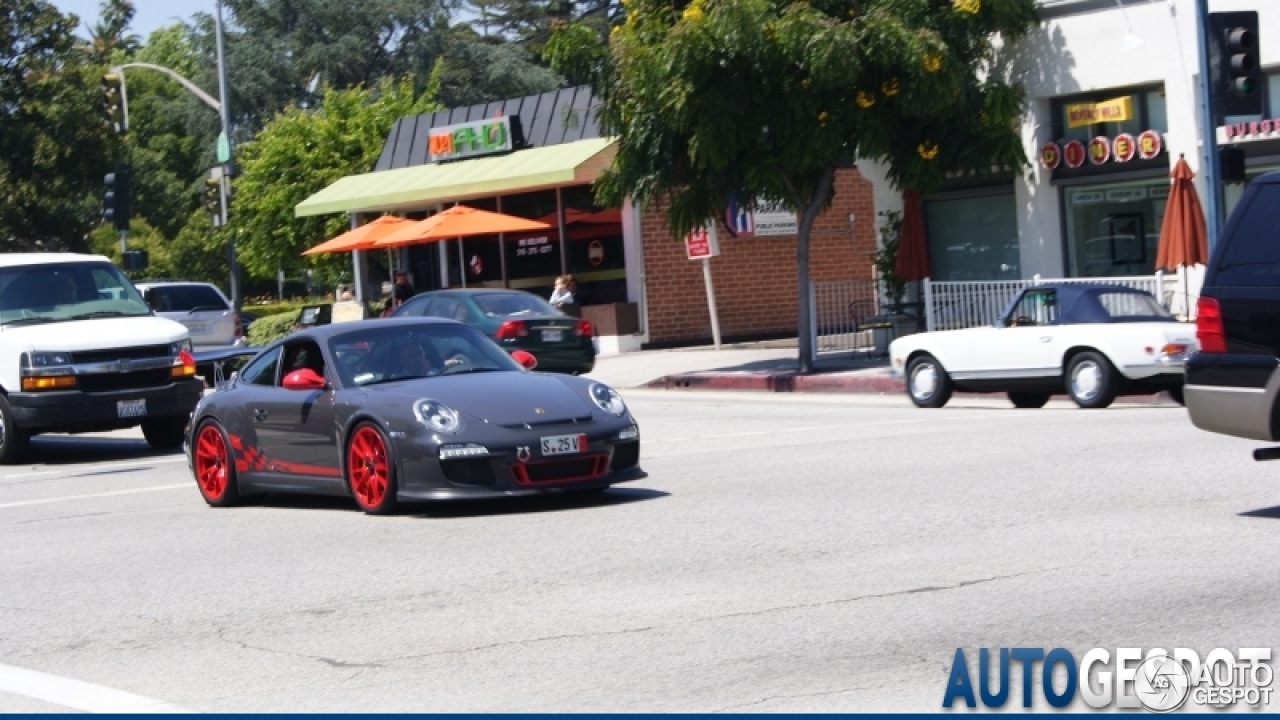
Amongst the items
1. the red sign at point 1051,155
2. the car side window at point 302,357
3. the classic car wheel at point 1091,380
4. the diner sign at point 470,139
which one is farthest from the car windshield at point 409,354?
the diner sign at point 470,139

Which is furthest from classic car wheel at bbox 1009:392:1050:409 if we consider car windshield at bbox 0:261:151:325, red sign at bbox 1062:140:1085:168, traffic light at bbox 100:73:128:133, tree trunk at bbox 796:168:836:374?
traffic light at bbox 100:73:128:133

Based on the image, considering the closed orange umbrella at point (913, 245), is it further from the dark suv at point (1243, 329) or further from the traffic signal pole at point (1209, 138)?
the dark suv at point (1243, 329)

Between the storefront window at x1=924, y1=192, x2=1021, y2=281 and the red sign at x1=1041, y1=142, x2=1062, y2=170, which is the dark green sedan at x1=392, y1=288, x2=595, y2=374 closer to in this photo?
the storefront window at x1=924, y1=192, x2=1021, y2=281

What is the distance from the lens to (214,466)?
47.3 ft

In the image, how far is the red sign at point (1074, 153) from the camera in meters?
25.6

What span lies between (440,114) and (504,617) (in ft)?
105

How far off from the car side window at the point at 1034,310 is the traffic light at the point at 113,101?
26266 mm

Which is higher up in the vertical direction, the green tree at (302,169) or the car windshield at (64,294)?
the green tree at (302,169)

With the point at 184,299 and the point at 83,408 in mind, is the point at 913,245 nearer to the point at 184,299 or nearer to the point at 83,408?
the point at 184,299

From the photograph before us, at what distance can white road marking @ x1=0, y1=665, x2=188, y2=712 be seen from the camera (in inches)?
285

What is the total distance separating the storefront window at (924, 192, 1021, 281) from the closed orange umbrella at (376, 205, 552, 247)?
906 cm

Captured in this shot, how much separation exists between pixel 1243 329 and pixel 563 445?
14.6 ft

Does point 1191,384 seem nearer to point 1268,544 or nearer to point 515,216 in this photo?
point 1268,544

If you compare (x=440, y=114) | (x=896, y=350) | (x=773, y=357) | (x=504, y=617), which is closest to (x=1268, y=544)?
(x=504, y=617)
